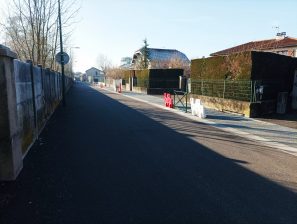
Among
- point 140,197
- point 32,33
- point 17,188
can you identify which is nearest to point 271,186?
point 140,197

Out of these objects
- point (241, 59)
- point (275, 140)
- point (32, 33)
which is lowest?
point (275, 140)

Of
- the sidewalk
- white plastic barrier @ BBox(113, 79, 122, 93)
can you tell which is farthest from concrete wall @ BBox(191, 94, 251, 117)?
white plastic barrier @ BBox(113, 79, 122, 93)

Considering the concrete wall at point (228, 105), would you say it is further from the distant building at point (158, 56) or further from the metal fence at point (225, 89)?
the distant building at point (158, 56)

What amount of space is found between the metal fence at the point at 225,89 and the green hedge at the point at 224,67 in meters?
0.36

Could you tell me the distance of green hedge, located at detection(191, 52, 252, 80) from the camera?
684 inches

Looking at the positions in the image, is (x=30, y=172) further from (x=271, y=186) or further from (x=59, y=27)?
(x=59, y=27)

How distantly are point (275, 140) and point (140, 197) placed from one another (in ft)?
23.0

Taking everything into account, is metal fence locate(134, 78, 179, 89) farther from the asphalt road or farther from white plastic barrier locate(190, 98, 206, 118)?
the asphalt road

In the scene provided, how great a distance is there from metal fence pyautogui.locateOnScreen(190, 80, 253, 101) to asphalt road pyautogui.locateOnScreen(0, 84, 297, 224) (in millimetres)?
7274

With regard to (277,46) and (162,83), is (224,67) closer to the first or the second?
(162,83)

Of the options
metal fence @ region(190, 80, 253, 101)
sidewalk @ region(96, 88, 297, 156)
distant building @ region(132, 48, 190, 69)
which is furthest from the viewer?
distant building @ region(132, 48, 190, 69)

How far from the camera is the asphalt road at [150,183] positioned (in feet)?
15.3

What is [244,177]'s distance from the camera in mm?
6523

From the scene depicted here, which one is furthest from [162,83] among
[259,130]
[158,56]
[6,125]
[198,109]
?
[158,56]
